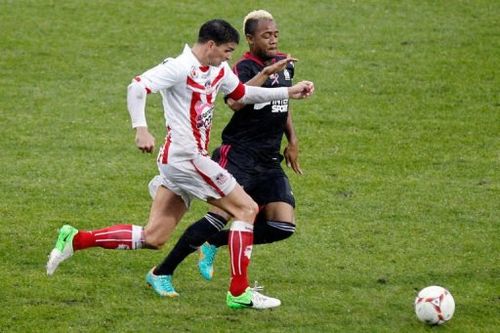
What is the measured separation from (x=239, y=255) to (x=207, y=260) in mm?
848

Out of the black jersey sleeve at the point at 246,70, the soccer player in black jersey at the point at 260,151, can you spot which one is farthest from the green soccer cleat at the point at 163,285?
the black jersey sleeve at the point at 246,70

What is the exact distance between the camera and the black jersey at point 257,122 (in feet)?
33.9

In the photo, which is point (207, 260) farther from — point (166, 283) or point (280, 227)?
point (280, 227)

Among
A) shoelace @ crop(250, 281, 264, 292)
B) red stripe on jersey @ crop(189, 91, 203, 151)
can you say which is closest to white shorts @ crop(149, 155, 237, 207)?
red stripe on jersey @ crop(189, 91, 203, 151)

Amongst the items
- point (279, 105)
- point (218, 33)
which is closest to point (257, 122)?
point (279, 105)

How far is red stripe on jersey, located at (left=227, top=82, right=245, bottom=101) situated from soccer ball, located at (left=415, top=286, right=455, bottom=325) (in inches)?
88.7

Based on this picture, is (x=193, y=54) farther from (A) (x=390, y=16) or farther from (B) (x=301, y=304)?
(A) (x=390, y=16)

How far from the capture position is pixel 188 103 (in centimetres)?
951

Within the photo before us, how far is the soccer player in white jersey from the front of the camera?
946 cm

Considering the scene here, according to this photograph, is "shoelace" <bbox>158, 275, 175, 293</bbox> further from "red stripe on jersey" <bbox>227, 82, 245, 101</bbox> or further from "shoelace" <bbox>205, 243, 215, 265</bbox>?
"red stripe on jersey" <bbox>227, 82, 245, 101</bbox>

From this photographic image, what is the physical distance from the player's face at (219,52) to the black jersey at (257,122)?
807mm

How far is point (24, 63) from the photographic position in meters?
17.3

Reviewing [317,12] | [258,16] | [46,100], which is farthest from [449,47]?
[258,16]

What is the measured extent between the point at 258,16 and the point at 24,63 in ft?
25.8
